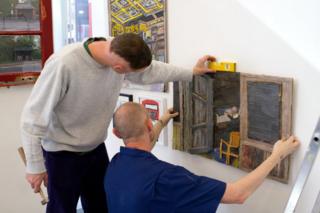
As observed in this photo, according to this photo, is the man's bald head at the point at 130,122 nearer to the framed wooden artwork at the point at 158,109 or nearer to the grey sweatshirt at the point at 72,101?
the grey sweatshirt at the point at 72,101

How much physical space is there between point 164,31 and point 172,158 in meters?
0.70

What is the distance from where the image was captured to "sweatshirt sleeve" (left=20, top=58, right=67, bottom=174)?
161 cm

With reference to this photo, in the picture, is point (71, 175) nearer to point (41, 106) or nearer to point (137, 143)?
point (41, 106)

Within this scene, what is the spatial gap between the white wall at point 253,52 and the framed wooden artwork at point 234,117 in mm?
46

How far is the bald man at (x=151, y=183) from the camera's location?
4.37 feet

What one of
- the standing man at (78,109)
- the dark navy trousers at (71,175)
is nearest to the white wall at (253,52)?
the standing man at (78,109)

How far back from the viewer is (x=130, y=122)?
56.8 inches

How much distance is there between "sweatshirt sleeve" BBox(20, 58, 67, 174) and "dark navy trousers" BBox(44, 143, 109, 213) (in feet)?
0.64

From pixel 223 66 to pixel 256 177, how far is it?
561 mm

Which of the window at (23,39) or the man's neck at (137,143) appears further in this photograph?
the window at (23,39)

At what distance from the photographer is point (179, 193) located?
1328mm

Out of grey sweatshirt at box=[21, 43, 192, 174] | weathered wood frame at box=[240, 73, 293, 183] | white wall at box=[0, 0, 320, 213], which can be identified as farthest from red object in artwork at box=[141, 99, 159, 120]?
weathered wood frame at box=[240, 73, 293, 183]

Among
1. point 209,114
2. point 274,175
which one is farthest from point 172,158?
point 274,175

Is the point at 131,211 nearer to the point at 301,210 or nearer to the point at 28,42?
the point at 301,210
